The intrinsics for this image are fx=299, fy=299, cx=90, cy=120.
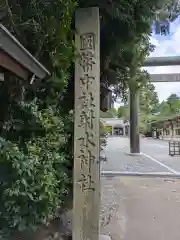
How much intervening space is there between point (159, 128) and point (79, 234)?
3638 centimetres

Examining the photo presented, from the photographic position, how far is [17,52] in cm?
193

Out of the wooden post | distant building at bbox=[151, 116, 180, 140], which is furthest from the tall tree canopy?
distant building at bbox=[151, 116, 180, 140]

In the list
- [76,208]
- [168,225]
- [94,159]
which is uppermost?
[94,159]

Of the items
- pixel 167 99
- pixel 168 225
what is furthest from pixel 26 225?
pixel 167 99

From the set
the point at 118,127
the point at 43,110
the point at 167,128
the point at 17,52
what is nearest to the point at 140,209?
the point at 43,110

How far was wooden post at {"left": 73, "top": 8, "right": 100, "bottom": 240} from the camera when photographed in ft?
10.3

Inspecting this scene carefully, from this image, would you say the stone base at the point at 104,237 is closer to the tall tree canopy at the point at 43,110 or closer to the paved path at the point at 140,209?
the paved path at the point at 140,209

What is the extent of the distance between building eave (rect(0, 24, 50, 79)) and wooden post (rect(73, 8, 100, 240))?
0.82 m

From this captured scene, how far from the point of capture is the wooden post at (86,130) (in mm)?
3148

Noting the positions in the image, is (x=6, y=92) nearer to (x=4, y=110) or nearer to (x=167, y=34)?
(x=4, y=110)

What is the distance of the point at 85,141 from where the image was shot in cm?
320

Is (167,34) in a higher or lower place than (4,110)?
higher

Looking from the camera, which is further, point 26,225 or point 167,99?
point 167,99

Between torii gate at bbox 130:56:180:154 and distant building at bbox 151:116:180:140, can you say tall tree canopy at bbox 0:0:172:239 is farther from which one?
distant building at bbox 151:116:180:140
